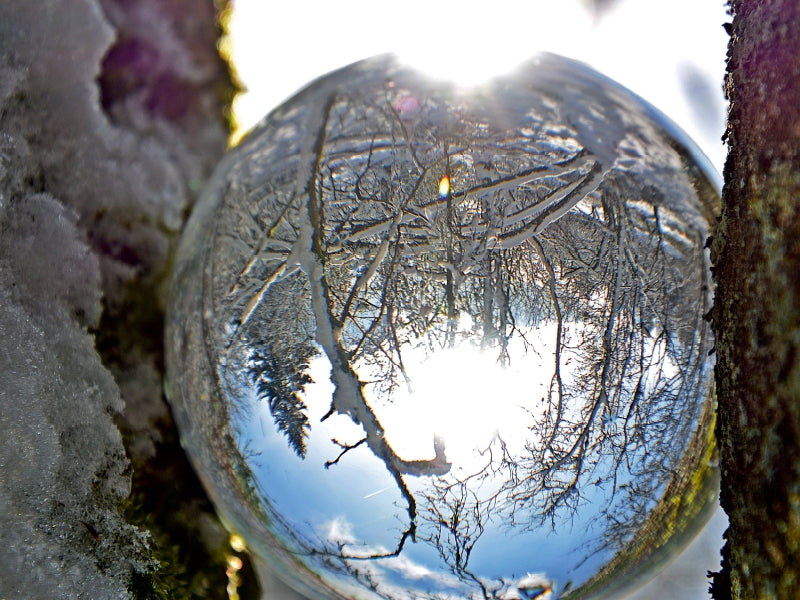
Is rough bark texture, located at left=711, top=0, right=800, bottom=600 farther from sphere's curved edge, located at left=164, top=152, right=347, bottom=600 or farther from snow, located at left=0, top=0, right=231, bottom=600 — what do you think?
snow, located at left=0, top=0, right=231, bottom=600

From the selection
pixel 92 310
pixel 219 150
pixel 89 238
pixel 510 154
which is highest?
pixel 219 150

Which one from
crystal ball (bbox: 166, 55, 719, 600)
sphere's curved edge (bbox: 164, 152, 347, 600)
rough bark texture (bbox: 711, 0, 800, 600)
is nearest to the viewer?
rough bark texture (bbox: 711, 0, 800, 600)

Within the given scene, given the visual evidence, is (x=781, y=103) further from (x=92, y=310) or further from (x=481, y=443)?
(x=92, y=310)

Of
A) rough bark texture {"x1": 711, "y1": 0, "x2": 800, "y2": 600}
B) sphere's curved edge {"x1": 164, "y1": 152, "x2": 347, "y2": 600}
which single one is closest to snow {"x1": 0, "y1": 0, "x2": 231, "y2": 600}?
sphere's curved edge {"x1": 164, "y1": 152, "x2": 347, "y2": 600}

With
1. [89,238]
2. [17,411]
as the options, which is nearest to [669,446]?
[17,411]

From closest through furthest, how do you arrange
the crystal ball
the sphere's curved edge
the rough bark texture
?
the rough bark texture
the crystal ball
the sphere's curved edge

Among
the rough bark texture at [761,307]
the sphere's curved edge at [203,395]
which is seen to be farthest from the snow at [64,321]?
the rough bark texture at [761,307]

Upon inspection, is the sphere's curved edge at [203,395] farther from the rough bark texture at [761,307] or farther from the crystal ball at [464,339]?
the rough bark texture at [761,307]
